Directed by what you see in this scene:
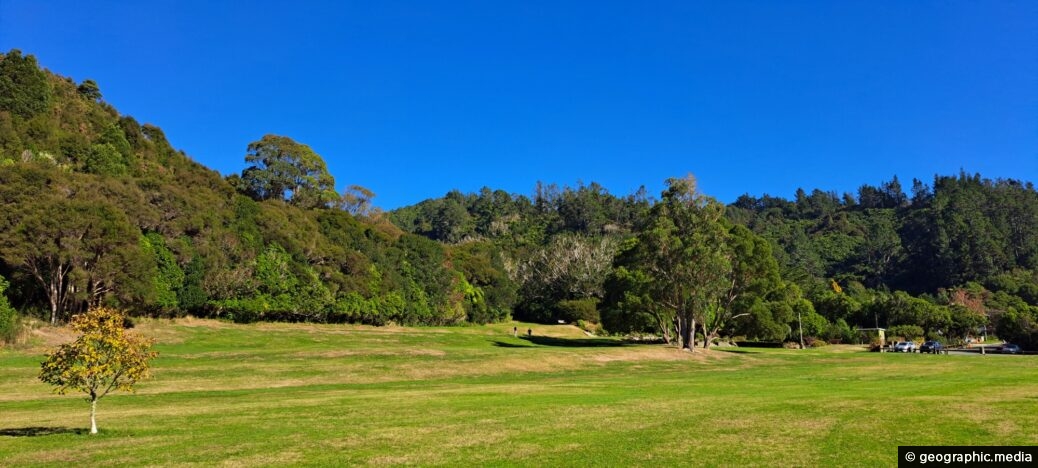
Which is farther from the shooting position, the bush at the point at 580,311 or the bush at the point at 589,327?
the bush at the point at 580,311

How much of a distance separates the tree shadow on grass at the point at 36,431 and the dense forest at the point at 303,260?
26763 mm

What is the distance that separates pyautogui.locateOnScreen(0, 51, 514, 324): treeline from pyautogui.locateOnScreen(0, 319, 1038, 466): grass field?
40.6 ft

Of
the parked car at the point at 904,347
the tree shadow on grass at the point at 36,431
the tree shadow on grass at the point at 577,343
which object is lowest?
the tree shadow on grass at the point at 577,343

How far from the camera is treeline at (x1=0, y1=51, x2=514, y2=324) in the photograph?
45906mm

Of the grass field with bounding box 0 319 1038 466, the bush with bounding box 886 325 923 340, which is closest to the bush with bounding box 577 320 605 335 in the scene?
the bush with bounding box 886 325 923 340

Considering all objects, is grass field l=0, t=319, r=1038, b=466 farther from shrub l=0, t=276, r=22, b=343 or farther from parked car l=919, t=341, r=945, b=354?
parked car l=919, t=341, r=945, b=354

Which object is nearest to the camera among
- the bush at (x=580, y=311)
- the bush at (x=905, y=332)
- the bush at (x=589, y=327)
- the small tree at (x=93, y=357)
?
the small tree at (x=93, y=357)

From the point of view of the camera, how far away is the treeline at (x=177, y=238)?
45.9 metres

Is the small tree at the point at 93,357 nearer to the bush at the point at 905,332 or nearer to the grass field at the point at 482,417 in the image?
the grass field at the point at 482,417

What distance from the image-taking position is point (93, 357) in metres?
15.5

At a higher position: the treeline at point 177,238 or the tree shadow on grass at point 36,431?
the treeline at point 177,238

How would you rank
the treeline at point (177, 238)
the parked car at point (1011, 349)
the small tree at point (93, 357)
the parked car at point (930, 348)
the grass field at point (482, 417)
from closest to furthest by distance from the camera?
the grass field at point (482, 417)
the small tree at point (93, 357)
the treeline at point (177, 238)
the parked car at point (930, 348)
the parked car at point (1011, 349)

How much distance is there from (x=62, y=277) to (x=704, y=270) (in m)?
49.7

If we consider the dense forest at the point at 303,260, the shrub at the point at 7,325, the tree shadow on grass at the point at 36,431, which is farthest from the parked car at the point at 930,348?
the shrub at the point at 7,325
